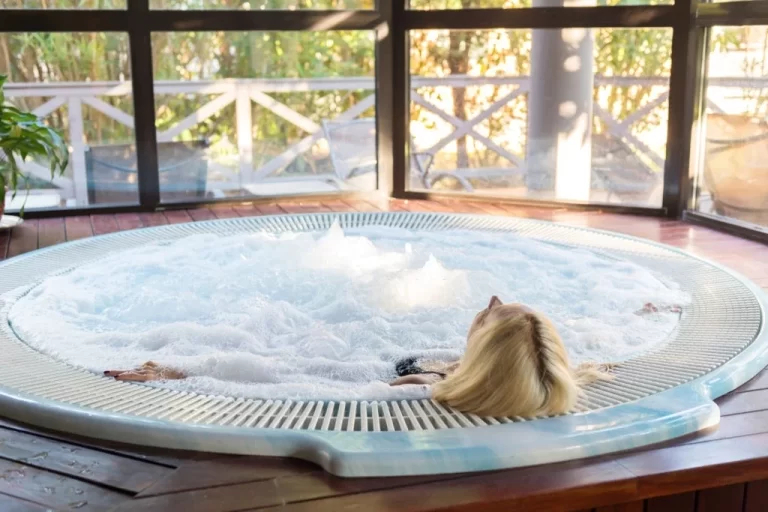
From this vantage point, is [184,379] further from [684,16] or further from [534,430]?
[684,16]

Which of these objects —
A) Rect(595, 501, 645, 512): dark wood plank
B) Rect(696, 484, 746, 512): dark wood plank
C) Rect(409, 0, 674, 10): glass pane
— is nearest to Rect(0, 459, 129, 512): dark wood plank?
Rect(595, 501, 645, 512): dark wood plank

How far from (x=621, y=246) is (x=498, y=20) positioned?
1553 millimetres

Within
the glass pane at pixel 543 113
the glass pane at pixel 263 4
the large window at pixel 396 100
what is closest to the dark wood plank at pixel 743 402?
the large window at pixel 396 100

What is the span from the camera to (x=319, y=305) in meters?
3.06

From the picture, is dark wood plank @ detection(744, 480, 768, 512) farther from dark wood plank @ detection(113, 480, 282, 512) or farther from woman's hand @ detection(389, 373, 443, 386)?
dark wood plank @ detection(113, 480, 282, 512)

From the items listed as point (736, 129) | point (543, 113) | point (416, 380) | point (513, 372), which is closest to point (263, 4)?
point (543, 113)

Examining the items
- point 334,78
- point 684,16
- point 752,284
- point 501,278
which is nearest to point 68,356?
point 501,278

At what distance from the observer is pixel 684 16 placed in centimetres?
414

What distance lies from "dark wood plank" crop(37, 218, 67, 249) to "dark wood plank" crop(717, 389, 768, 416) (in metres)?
2.92

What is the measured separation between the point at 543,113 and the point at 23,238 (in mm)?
2726

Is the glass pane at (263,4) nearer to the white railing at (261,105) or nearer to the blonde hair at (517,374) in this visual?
the white railing at (261,105)

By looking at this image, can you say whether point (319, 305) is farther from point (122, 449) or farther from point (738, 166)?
point (738, 166)

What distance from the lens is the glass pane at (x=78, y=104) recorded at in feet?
14.1

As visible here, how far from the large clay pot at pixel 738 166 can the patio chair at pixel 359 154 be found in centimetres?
134
